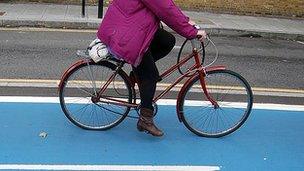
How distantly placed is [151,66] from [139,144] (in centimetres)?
79

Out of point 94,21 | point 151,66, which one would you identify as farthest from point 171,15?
point 94,21

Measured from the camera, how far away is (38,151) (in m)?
4.66

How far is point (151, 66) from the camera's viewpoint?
15.7ft

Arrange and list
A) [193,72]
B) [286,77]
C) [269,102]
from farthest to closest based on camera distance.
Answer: [286,77]
[269,102]
[193,72]

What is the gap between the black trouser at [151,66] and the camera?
4.77 m

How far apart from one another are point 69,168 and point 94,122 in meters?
0.98

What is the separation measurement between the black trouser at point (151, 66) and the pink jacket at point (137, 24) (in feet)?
0.42

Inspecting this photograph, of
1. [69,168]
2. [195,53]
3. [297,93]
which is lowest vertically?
[69,168]

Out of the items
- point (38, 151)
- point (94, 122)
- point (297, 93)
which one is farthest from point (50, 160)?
point (297, 93)

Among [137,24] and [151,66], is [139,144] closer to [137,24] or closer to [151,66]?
[151,66]

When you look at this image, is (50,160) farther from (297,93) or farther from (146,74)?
(297,93)

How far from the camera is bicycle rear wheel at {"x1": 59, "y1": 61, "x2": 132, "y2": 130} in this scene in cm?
497

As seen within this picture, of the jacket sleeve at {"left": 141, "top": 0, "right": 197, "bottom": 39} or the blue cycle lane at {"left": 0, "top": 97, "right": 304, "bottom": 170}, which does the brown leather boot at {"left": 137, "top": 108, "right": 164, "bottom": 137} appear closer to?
the blue cycle lane at {"left": 0, "top": 97, "right": 304, "bottom": 170}

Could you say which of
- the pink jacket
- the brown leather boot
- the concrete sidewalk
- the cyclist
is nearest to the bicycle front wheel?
the brown leather boot
